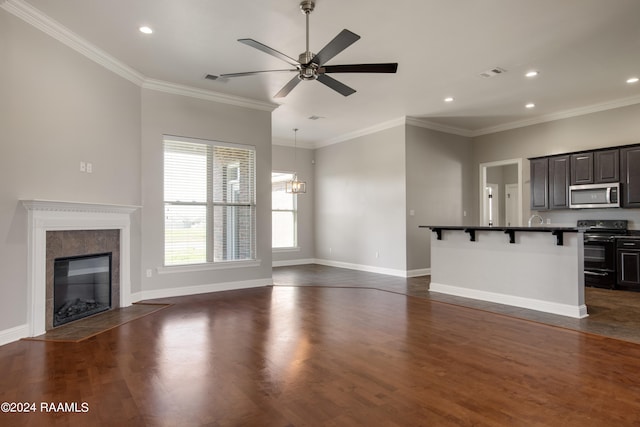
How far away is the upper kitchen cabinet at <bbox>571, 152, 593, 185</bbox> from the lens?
6.51 m

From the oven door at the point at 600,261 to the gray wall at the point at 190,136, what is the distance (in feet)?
18.3

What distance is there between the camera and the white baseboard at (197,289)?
543 cm

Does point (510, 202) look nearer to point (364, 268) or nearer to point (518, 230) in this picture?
point (364, 268)

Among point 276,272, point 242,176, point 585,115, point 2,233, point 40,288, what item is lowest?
point 276,272

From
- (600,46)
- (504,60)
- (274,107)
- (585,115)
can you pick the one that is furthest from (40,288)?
(585,115)

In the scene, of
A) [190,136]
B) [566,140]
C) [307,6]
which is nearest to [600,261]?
[566,140]

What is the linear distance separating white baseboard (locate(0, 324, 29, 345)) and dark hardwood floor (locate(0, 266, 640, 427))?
0.08 metres

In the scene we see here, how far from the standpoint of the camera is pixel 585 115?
6805 millimetres

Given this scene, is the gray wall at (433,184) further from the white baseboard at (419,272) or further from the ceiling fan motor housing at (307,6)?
the ceiling fan motor housing at (307,6)

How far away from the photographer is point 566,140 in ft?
23.1

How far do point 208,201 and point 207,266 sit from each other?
1061 millimetres

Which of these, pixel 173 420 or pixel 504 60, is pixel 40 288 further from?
pixel 504 60

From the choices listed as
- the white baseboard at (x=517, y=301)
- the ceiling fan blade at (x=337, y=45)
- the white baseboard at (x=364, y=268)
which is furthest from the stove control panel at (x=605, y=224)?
the ceiling fan blade at (x=337, y=45)

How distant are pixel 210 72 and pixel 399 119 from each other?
3.95 meters
